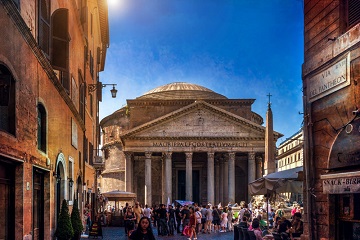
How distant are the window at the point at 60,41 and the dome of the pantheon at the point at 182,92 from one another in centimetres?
4788

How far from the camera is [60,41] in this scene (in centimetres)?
1078

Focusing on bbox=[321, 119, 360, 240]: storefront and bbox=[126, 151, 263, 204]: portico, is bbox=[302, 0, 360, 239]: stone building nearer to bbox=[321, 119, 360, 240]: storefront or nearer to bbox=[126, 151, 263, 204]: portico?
bbox=[321, 119, 360, 240]: storefront

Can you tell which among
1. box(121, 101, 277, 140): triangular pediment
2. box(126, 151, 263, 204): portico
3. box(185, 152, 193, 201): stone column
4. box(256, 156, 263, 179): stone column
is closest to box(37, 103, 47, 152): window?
box(121, 101, 277, 140): triangular pediment

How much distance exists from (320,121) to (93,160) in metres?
18.6

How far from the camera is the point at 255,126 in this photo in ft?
150

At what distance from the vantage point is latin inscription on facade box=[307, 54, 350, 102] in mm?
7364

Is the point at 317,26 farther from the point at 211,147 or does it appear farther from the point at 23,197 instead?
the point at 211,147

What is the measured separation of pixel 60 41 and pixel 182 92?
4994 cm

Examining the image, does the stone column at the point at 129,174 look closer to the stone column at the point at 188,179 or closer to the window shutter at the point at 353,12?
the stone column at the point at 188,179

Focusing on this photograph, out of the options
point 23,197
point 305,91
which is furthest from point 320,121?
point 23,197

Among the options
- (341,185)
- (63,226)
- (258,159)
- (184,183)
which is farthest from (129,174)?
(341,185)

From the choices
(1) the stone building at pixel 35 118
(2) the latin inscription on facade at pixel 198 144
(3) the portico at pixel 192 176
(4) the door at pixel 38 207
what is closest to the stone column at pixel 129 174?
(3) the portico at pixel 192 176

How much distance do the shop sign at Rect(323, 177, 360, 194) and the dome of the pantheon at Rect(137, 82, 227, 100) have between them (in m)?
51.3

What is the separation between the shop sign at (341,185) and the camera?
641 cm
